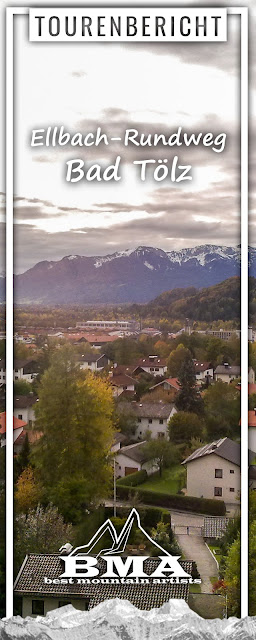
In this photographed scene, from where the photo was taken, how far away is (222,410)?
5.46 m

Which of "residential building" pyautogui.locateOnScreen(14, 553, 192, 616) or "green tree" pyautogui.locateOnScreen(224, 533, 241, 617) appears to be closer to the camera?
"residential building" pyautogui.locateOnScreen(14, 553, 192, 616)

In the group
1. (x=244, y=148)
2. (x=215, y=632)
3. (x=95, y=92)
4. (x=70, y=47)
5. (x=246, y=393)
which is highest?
(x=70, y=47)

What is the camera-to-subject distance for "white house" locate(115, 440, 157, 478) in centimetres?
546

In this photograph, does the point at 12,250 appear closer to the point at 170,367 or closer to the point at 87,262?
the point at 87,262

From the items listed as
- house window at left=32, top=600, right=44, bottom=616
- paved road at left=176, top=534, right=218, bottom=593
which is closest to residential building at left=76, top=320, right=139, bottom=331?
paved road at left=176, top=534, right=218, bottom=593

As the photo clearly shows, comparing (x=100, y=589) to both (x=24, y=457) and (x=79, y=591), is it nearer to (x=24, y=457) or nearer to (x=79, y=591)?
(x=79, y=591)

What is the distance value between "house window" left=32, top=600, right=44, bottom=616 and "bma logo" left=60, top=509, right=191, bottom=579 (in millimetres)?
276

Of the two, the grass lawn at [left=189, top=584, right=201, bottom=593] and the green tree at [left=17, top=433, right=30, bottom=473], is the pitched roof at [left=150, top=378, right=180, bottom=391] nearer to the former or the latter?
the green tree at [left=17, top=433, right=30, bottom=473]

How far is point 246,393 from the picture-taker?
17.9ft

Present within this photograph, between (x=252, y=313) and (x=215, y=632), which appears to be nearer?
(x=215, y=632)

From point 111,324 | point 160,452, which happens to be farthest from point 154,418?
point 111,324

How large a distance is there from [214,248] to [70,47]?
2004 mm

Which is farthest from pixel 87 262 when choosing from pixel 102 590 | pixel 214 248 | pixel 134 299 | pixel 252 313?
pixel 102 590

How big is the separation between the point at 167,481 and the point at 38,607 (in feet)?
4.65
